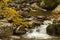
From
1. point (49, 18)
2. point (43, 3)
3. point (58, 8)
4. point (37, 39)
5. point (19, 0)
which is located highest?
point (19, 0)

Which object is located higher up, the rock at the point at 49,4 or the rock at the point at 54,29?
the rock at the point at 49,4

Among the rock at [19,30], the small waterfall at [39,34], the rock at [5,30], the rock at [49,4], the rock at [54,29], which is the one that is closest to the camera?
the rock at [5,30]

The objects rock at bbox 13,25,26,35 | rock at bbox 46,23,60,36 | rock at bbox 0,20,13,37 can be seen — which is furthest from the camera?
rock at bbox 46,23,60,36

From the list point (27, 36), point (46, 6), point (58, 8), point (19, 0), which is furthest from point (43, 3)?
point (27, 36)

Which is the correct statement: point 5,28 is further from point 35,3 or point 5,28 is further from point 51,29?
point 35,3

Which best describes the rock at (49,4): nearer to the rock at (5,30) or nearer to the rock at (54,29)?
the rock at (54,29)

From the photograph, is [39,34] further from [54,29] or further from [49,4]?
[49,4]

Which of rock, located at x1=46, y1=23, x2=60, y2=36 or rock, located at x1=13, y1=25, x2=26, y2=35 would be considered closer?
rock, located at x1=13, y1=25, x2=26, y2=35

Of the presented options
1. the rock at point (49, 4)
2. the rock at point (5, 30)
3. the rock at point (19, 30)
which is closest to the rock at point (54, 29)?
the rock at point (19, 30)

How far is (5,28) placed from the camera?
41.2 feet

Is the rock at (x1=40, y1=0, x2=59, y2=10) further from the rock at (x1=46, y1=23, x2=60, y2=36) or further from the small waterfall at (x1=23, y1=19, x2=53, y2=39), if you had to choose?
the rock at (x1=46, y1=23, x2=60, y2=36)

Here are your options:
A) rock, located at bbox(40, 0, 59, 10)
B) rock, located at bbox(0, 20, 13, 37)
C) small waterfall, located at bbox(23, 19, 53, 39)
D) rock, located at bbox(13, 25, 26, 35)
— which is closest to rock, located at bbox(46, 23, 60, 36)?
small waterfall, located at bbox(23, 19, 53, 39)

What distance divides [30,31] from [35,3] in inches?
422

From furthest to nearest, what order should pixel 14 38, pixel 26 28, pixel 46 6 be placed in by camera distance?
pixel 46 6
pixel 26 28
pixel 14 38
